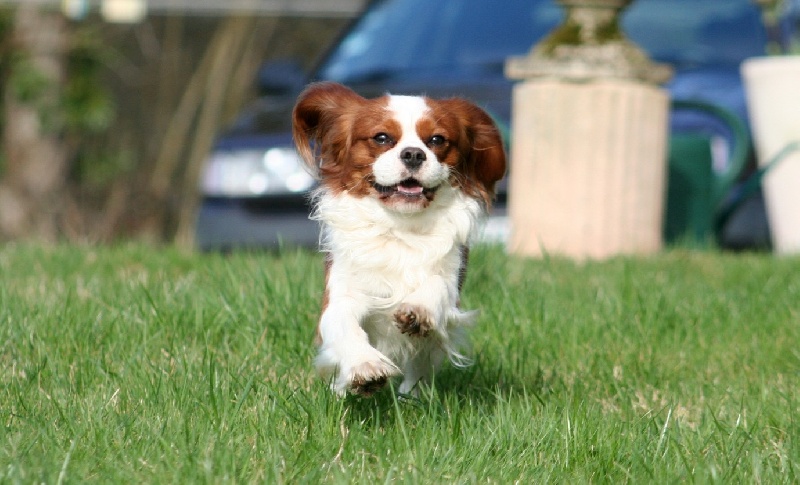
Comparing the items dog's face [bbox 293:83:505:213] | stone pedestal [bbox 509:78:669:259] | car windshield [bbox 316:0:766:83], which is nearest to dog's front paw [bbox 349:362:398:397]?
dog's face [bbox 293:83:505:213]

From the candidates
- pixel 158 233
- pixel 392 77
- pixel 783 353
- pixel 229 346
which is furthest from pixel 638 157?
pixel 158 233

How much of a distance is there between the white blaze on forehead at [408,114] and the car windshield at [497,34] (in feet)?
11.2

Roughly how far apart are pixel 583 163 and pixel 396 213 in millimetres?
3119

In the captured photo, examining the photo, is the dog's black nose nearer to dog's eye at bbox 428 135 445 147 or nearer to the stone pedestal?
dog's eye at bbox 428 135 445 147

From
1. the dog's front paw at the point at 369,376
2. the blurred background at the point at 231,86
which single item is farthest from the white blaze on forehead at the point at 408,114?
the blurred background at the point at 231,86

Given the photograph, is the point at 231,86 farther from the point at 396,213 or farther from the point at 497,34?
the point at 396,213

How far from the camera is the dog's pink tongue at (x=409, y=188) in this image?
292 centimetres

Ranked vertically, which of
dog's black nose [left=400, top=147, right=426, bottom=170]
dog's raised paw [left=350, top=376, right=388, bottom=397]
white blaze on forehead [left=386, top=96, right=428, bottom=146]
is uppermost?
white blaze on forehead [left=386, top=96, right=428, bottom=146]

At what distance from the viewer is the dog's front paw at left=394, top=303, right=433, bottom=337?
279cm

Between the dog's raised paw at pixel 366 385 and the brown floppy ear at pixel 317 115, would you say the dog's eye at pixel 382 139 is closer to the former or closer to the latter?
the brown floppy ear at pixel 317 115

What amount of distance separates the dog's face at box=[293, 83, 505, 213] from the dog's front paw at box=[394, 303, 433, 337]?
0.27 meters

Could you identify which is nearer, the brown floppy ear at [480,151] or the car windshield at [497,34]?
the brown floppy ear at [480,151]

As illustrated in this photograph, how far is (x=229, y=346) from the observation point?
11.7 ft

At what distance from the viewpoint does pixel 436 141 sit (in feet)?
9.73
